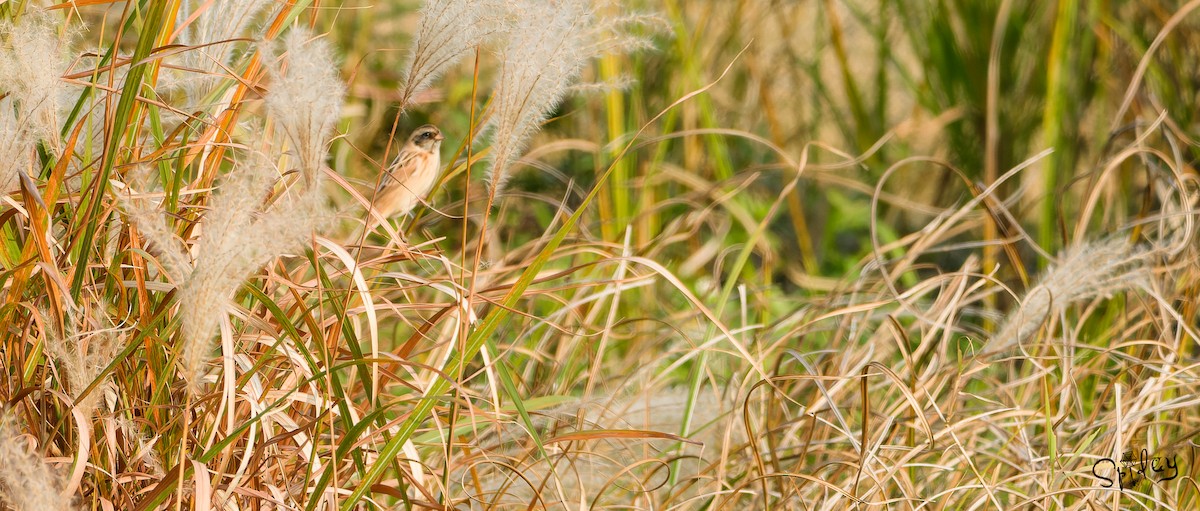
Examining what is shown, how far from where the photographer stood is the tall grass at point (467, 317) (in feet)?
3.30

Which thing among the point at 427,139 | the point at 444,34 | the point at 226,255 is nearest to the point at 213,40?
the point at 444,34

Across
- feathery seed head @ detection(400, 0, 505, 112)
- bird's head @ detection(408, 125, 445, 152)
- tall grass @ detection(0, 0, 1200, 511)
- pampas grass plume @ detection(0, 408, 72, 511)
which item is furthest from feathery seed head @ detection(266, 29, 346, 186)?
bird's head @ detection(408, 125, 445, 152)

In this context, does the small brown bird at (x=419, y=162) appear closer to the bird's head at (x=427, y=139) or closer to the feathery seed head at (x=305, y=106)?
the bird's head at (x=427, y=139)

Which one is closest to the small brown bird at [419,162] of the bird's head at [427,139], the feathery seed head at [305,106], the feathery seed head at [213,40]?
the bird's head at [427,139]

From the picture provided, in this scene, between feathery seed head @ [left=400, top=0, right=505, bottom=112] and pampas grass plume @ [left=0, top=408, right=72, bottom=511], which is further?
feathery seed head @ [left=400, top=0, right=505, bottom=112]

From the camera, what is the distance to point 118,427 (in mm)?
1175

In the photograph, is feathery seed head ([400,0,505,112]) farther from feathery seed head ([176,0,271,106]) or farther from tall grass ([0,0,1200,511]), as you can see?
feathery seed head ([176,0,271,106])

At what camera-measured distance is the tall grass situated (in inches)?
39.6

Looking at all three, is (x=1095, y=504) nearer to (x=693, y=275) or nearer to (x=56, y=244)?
(x=56, y=244)

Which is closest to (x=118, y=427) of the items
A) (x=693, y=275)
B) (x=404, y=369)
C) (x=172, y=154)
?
(x=172, y=154)

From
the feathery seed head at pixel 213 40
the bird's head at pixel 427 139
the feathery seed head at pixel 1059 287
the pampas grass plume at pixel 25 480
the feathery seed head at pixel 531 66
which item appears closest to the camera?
the pampas grass plume at pixel 25 480

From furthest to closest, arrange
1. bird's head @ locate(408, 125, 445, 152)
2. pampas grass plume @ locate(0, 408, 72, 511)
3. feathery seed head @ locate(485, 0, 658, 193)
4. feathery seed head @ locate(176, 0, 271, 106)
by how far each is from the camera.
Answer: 1. bird's head @ locate(408, 125, 445, 152)
2. feathery seed head @ locate(176, 0, 271, 106)
3. feathery seed head @ locate(485, 0, 658, 193)
4. pampas grass plume @ locate(0, 408, 72, 511)

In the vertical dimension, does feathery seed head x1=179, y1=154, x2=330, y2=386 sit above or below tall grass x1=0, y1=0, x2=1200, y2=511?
above

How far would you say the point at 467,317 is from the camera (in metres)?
1.06
